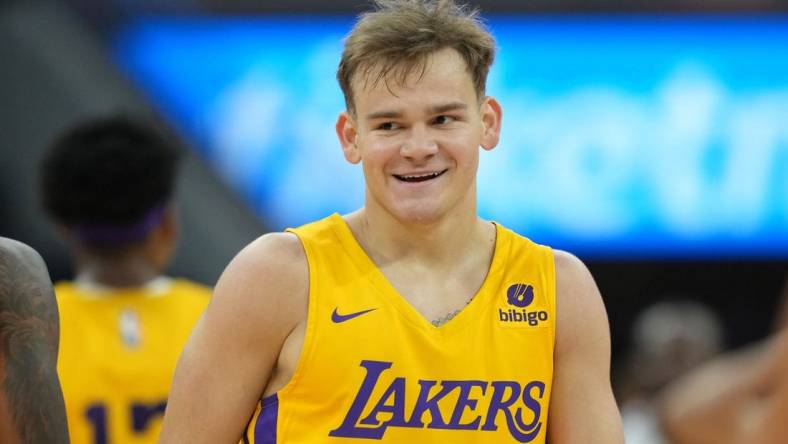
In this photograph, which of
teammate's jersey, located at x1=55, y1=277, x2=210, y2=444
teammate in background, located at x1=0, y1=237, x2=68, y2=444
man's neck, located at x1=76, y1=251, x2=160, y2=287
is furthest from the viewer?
man's neck, located at x1=76, y1=251, x2=160, y2=287

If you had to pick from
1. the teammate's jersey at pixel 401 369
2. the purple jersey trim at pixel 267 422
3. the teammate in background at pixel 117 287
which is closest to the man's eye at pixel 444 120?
the teammate's jersey at pixel 401 369

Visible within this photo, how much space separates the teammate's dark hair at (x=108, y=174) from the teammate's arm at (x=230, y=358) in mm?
1926

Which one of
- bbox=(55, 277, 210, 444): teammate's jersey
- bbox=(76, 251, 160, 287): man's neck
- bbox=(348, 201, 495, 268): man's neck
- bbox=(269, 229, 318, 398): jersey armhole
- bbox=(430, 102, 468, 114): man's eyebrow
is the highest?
bbox=(430, 102, 468, 114): man's eyebrow

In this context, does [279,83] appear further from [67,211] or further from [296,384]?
[296,384]

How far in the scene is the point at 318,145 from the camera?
1053 cm

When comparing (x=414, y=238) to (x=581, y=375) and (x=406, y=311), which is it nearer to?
(x=406, y=311)

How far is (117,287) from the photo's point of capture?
18.1 ft

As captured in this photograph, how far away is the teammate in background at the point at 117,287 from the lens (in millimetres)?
5211

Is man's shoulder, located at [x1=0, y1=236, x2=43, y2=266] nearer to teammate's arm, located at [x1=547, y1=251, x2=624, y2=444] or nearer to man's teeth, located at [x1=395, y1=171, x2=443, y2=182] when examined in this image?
man's teeth, located at [x1=395, y1=171, x2=443, y2=182]

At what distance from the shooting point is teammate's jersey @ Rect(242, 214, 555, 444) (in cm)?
365

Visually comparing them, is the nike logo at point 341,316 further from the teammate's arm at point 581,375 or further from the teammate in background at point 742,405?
the teammate in background at point 742,405

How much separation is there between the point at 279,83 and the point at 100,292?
5228mm

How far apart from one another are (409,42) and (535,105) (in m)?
7.00

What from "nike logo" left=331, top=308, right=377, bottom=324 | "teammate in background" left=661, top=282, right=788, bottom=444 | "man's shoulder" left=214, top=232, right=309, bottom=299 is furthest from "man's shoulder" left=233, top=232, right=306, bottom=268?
"teammate in background" left=661, top=282, right=788, bottom=444
